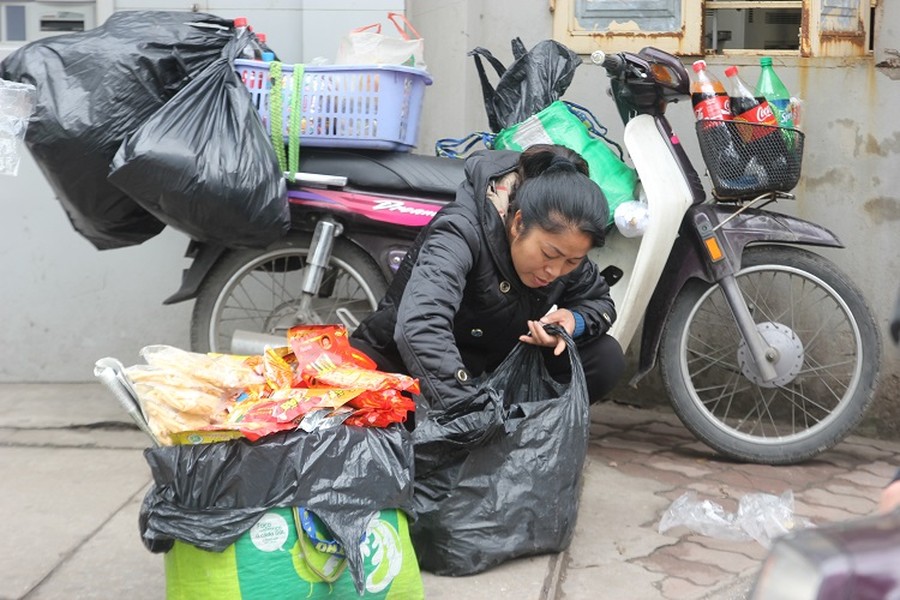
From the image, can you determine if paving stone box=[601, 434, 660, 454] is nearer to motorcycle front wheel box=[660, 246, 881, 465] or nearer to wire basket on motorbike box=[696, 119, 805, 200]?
motorcycle front wheel box=[660, 246, 881, 465]

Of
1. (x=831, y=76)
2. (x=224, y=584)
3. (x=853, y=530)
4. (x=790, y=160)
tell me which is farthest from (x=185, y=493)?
(x=831, y=76)

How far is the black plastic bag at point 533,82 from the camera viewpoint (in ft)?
13.5

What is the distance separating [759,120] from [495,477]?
161 centimetres

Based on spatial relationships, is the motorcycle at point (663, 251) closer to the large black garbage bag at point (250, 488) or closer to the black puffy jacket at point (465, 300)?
the black puffy jacket at point (465, 300)

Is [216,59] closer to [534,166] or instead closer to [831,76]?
[534,166]

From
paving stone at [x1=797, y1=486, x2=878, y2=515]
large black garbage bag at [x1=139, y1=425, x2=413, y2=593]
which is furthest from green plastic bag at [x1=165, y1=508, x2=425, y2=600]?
paving stone at [x1=797, y1=486, x2=878, y2=515]

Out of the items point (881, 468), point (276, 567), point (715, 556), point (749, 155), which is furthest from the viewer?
point (881, 468)

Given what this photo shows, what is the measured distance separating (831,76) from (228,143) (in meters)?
2.26

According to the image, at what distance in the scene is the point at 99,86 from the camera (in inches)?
148

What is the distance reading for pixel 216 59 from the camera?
391cm

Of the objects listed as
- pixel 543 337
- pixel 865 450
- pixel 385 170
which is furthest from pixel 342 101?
pixel 865 450

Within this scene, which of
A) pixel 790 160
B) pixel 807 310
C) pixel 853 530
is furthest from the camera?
pixel 807 310

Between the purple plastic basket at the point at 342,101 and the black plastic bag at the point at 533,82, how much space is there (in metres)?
0.36

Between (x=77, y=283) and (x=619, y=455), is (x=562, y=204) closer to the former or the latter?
(x=619, y=455)
